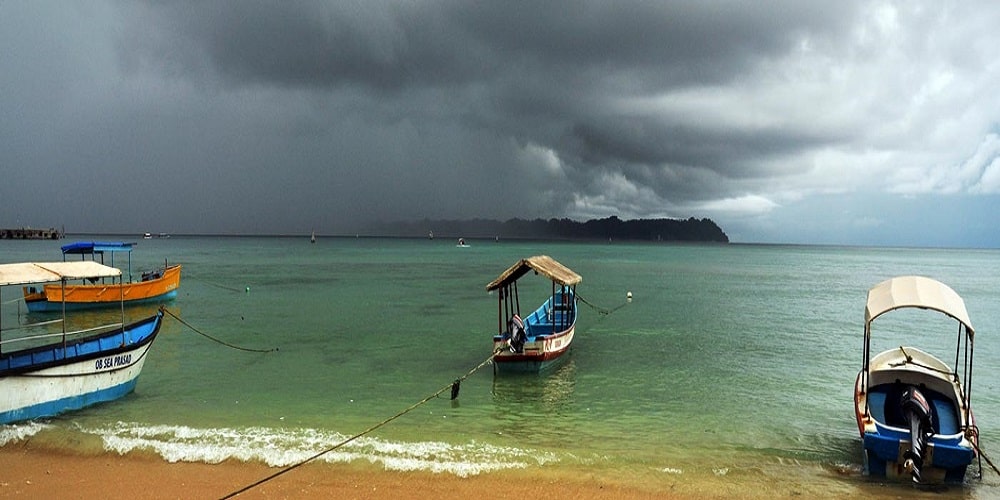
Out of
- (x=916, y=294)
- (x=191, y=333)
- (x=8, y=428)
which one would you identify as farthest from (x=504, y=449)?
(x=191, y=333)

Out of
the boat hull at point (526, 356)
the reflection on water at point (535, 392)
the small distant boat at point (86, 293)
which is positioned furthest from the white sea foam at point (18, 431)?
the small distant boat at point (86, 293)

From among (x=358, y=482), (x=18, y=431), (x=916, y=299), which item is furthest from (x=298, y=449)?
(x=916, y=299)

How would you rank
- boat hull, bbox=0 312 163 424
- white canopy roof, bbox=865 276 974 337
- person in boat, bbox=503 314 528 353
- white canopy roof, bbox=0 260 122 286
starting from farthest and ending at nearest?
person in boat, bbox=503 314 528 353, white canopy roof, bbox=0 260 122 286, boat hull, bbox=0 312 163 424, white canopy roof, bbox=865 276 974 337

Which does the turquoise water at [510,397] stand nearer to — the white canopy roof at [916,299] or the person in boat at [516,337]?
the person in boat at [516,337]

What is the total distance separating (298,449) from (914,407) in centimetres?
1090

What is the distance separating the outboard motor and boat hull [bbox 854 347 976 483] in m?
0.09

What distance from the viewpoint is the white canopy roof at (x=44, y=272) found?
39.4 ft

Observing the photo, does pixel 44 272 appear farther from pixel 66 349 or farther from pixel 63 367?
pixel 63 367

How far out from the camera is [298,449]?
1079 centimetres

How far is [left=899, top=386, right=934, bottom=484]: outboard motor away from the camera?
9258 mm

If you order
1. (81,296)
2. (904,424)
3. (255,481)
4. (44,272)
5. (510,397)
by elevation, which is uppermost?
(44,272)

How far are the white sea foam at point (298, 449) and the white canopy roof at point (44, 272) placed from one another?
3544 mm

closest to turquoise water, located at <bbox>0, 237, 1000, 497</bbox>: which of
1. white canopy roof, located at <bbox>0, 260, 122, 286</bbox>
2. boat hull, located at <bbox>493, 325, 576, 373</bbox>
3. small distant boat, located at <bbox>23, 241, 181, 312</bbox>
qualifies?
boat hull, located at <bbox>493, 325, 576, 373</bbox>

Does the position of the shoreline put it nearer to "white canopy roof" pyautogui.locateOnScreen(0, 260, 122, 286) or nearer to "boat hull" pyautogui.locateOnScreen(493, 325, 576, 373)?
"white canopy roof" pyautogui.locateOnScreen(0, 260, 122, 286)
